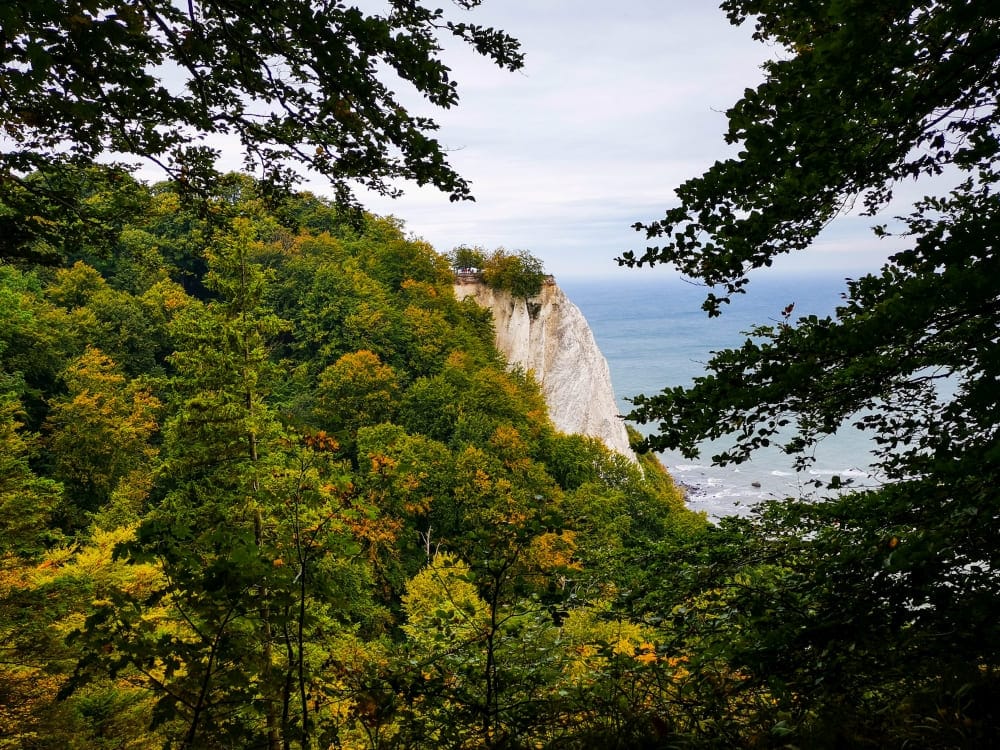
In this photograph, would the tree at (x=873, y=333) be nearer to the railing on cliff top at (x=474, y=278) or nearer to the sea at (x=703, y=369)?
the sea at (x=703, y=369)

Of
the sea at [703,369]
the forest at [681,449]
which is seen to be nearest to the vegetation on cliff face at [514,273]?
the sea at [703,369]

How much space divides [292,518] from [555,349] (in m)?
43.3

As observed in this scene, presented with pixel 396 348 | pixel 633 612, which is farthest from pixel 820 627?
pixel 396 348

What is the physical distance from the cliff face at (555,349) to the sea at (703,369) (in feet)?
19.3

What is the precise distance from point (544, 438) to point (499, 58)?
2908 centimetres

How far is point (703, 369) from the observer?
32.3ft

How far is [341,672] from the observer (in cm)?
317

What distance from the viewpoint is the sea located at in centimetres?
2361

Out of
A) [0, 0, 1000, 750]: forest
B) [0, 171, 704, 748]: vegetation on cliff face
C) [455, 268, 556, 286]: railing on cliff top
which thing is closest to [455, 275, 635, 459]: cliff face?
[455, 268, 556, 286]: railing on cliff top

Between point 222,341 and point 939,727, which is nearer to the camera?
point 939,727

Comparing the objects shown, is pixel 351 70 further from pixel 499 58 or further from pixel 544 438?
pixel 544 438

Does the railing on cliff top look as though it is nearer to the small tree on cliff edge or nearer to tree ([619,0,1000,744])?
the small tree on cliff edge

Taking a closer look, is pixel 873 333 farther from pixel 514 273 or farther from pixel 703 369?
pixel 514 273

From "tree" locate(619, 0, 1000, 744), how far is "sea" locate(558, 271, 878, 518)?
0.29 meters
